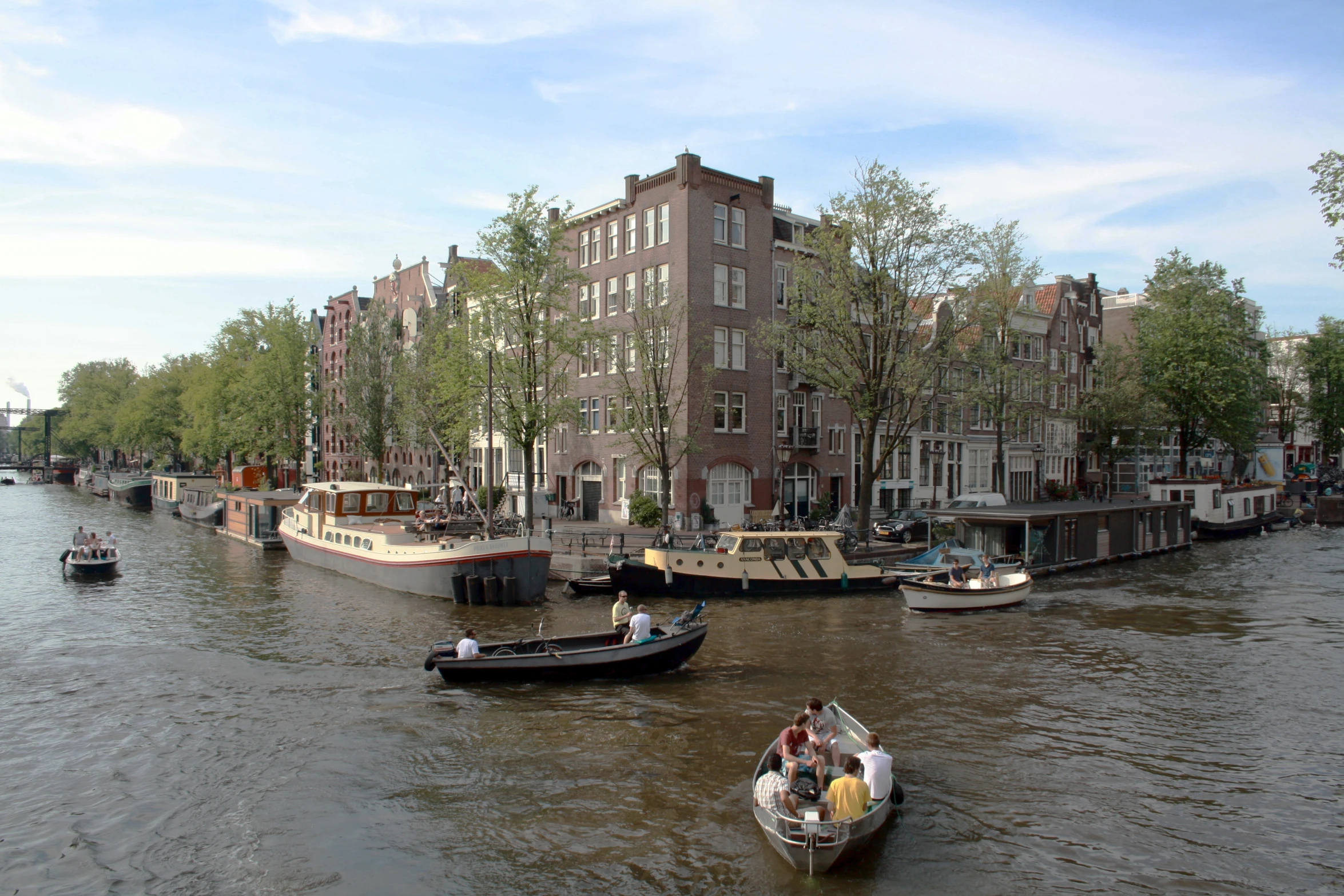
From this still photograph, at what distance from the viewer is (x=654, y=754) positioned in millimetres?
15344

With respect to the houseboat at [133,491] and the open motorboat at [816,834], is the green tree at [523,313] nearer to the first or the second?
the open motorboat at [816,834]

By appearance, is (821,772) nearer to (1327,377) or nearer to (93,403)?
(1327,377)

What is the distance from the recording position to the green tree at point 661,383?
39.2 metres

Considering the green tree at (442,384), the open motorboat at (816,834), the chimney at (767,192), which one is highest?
the chimney at (767,192)

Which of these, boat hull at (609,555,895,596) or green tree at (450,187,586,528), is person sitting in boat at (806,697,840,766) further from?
green tree at (450,187,586,528)

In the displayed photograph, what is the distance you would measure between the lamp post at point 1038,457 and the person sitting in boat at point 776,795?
6365 centimetres

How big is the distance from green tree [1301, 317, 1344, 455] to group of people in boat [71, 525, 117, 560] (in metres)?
98.8

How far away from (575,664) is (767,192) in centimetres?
3522

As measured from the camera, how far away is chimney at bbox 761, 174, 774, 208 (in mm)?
48000

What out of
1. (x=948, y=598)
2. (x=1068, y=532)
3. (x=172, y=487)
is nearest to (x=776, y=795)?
(x=948, y=598)

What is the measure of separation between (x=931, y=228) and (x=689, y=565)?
60.6ft

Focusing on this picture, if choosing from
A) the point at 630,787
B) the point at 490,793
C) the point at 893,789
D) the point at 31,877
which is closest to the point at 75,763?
the point at 31,877

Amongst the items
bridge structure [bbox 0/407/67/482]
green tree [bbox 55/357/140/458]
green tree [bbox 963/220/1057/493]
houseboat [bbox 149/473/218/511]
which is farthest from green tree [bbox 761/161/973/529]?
bridge structure [bbox 0/407/67/482]

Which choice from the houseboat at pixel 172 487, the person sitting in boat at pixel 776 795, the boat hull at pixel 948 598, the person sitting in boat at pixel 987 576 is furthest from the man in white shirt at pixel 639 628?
the houseboat at pixel 172 487
